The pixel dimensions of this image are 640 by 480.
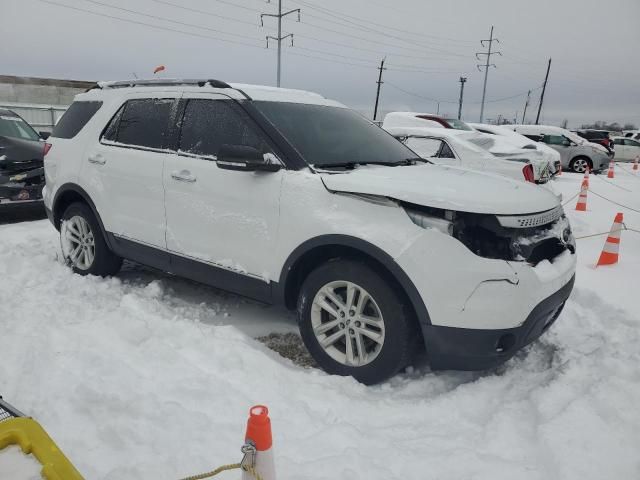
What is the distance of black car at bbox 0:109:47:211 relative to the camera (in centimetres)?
691

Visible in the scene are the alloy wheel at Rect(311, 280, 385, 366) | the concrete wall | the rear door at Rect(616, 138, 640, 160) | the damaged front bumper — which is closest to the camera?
the alloy wheel at Rect(311, 280, 385, 366)

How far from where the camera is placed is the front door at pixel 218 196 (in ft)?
10.7

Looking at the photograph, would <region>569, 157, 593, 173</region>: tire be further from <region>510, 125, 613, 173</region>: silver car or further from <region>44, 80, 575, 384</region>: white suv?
<region>44, 80, 575, 384</region>: white suv

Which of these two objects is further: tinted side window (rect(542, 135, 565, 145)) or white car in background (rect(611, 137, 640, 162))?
white car in background (rect(611, 137, 640, 162))

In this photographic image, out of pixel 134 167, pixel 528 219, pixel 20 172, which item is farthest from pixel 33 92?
pixel 528 219

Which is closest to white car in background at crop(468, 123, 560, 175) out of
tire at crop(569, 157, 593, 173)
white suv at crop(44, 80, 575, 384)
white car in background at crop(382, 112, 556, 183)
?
white car in background at crop(382, 112, 556, 183)

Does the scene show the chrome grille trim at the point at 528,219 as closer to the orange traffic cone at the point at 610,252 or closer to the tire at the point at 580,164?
the orange traffic cone at the point at 610,252

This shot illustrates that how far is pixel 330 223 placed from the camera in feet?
9.67

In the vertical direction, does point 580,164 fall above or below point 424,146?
below

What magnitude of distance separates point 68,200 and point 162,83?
170 centimetres

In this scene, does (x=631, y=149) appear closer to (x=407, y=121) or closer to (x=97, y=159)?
(x=407, y=121)

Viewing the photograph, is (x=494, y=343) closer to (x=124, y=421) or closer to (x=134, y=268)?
(x=124, y=421)

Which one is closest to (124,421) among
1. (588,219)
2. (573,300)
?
(573,300)

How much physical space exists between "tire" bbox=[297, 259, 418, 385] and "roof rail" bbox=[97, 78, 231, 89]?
172 cm
